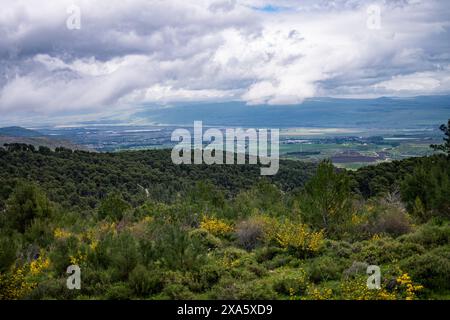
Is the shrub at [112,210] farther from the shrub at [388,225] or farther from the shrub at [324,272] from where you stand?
the shrub at [324,272]

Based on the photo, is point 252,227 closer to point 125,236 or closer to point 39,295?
point 125,236

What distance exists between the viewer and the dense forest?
35.2 feet

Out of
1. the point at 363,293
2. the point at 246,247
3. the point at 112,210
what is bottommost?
the point at 112,210

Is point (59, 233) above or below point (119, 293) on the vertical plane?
below

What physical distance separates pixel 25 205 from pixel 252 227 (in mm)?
11618

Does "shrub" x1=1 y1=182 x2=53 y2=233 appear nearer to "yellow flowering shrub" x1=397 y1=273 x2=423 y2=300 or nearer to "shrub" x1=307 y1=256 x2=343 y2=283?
"shrub" x1=307 y1=256 x2=343 y2=283

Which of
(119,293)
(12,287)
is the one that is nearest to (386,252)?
(119,293)

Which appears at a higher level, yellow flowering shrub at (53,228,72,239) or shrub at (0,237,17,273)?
shrub at (0,237,17,273)

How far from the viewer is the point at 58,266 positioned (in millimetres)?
13109

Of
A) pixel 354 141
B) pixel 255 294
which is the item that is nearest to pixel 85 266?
pixel 255 294

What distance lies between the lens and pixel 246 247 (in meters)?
18.2

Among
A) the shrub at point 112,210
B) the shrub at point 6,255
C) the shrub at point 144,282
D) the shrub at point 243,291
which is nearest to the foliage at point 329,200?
the shrub at point 243,291

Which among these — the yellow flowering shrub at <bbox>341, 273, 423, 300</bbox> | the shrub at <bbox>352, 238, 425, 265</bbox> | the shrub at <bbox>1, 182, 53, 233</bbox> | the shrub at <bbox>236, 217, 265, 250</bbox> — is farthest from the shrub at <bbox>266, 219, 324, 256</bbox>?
the shrub at <bbox>1, 182, 53, 233</bbox>

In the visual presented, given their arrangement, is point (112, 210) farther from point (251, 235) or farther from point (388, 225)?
point (388, 225)
